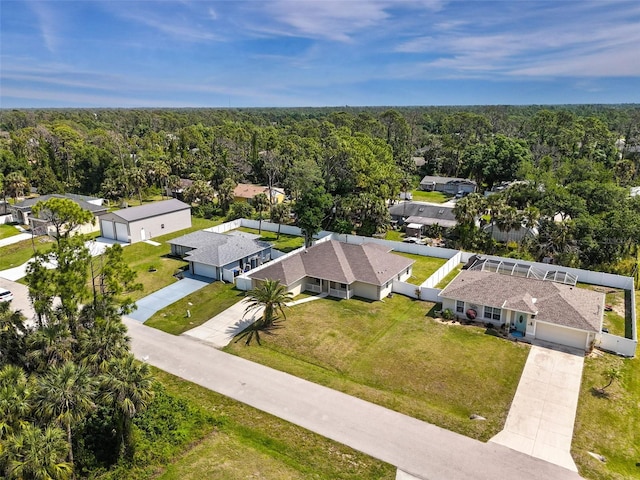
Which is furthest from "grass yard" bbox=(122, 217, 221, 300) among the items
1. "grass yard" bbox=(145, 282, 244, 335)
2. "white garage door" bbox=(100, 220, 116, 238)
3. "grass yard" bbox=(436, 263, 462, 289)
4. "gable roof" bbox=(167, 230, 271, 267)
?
"grass yard" bbox=(436, 263, 462, 289)

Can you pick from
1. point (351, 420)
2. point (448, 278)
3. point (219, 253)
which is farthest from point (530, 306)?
point (219, 253)

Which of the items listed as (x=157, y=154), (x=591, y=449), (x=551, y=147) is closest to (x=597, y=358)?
(x=591, y=449)

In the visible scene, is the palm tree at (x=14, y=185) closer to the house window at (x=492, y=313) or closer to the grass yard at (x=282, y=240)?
the grass yard at (x=282, y=240)

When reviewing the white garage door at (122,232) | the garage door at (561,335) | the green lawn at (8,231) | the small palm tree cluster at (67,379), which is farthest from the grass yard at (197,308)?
the green lawn at (8,231)

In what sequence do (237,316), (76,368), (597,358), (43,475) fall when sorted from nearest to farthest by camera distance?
(43,475) → (76,368) → (597,358) → (237,316)

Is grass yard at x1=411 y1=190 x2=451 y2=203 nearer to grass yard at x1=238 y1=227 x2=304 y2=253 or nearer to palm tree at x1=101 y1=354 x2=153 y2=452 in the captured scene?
grass yard at x1=238 y1=227 x2=304 y2=253

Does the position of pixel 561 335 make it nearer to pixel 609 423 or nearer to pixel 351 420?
pixel 609 423

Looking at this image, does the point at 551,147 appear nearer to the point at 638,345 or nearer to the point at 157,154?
the point at 638,345
